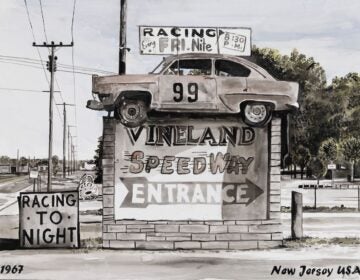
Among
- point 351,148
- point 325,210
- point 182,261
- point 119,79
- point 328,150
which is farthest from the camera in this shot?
point 351,148

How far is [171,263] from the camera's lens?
11.7m

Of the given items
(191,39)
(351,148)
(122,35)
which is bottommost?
(351,148)

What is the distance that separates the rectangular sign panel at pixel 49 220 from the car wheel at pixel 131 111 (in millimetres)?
1996

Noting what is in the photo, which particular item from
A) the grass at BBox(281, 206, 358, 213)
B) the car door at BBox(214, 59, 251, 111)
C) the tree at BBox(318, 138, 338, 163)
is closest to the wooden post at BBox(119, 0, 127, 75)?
the car door at BBox(214, 59, 251, 111)

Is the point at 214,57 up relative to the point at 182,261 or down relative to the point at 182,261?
up

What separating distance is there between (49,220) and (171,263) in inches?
121

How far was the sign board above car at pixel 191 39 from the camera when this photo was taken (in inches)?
490

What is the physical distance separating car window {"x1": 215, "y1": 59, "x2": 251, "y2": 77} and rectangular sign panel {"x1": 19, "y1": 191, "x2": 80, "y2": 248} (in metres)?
4.10

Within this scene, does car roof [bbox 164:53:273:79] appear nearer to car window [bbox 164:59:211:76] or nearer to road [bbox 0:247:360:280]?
car window [bbox 164:59:211:76]

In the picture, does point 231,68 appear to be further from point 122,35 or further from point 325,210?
point 325,210

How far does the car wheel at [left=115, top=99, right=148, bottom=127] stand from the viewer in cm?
1266

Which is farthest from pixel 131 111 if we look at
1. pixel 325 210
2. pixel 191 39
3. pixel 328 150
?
pixel 328 150

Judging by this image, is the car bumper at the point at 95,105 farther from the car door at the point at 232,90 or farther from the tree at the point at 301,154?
the tree at the point at 301,154

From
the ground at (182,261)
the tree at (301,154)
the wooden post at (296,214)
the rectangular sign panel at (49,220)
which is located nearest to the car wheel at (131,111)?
the rectangular sign panel at (49,220)
